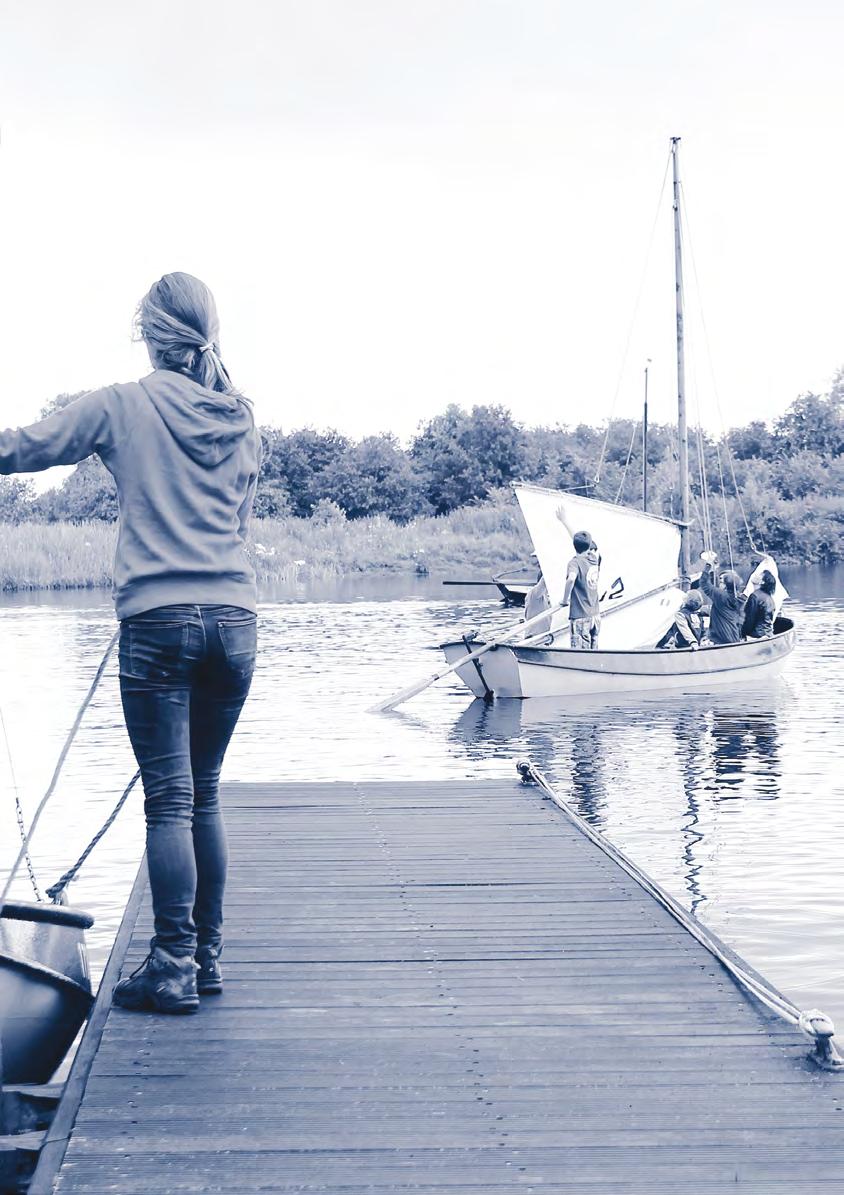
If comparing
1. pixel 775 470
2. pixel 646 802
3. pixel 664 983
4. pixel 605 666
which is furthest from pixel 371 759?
pixel 775 470

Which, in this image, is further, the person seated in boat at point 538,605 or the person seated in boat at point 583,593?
the person seated in boat at point 538,605

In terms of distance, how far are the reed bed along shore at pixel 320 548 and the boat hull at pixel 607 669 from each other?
27452mm

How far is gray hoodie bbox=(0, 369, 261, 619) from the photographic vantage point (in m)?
4.22

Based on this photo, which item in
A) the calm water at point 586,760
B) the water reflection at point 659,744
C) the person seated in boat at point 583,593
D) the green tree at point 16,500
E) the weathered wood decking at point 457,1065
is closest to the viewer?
the weathered wood decking at point 457,1065

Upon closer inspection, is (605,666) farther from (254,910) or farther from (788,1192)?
(788,1192)

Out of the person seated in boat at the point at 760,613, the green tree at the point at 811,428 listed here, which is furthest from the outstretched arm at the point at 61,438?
the green tree at the point at 811,428

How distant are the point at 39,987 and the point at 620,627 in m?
19.1

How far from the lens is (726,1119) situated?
3.67 m

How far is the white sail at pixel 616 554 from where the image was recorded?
77.5ft

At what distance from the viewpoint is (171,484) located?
429 cm

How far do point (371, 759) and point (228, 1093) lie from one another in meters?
11.8

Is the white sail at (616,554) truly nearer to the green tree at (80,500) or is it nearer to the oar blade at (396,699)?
the oar blade at (396,699)

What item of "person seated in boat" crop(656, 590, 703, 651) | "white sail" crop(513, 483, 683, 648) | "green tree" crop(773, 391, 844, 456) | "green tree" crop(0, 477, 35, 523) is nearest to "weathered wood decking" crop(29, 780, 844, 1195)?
"person seated in boat" crop(656, 590, 703, 651)

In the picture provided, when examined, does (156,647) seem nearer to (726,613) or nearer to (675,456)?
(726,613)
